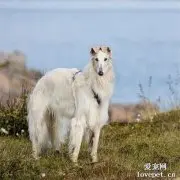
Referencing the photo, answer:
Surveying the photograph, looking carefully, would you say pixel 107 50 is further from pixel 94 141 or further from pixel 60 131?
pixel 60 131

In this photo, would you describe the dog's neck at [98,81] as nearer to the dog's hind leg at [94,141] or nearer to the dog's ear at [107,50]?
the dog's ear at [107,50]

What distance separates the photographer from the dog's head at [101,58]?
10.4 meters

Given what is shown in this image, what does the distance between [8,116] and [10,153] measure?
3.68m

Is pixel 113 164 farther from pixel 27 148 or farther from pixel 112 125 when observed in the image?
pixel 112 125

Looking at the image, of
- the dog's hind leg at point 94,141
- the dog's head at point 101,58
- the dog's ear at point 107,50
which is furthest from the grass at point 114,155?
the dog's ear at point 107,50

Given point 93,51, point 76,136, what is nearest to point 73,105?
point 76,136

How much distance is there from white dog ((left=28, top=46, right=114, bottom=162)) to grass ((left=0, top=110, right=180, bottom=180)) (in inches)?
12.2

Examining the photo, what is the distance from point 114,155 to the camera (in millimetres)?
10992

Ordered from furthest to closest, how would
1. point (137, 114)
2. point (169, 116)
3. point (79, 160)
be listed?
1. point (137, 114)
2. point (169, 116)
3. point (79, 160)

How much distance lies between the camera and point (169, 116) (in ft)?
48.6

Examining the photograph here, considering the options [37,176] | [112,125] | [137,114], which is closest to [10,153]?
[37,176]

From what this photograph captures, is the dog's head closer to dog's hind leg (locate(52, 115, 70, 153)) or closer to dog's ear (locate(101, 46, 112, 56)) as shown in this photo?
dog's ear (locate(101, 46, 112, 56))

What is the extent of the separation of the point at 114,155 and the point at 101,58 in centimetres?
151

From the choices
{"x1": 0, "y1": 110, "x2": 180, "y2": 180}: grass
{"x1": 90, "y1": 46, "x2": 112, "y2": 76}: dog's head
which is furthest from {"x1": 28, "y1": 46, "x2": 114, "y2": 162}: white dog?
{"x1": 0, "y1": 110, "x2": 180, "y2": 180}: grass
